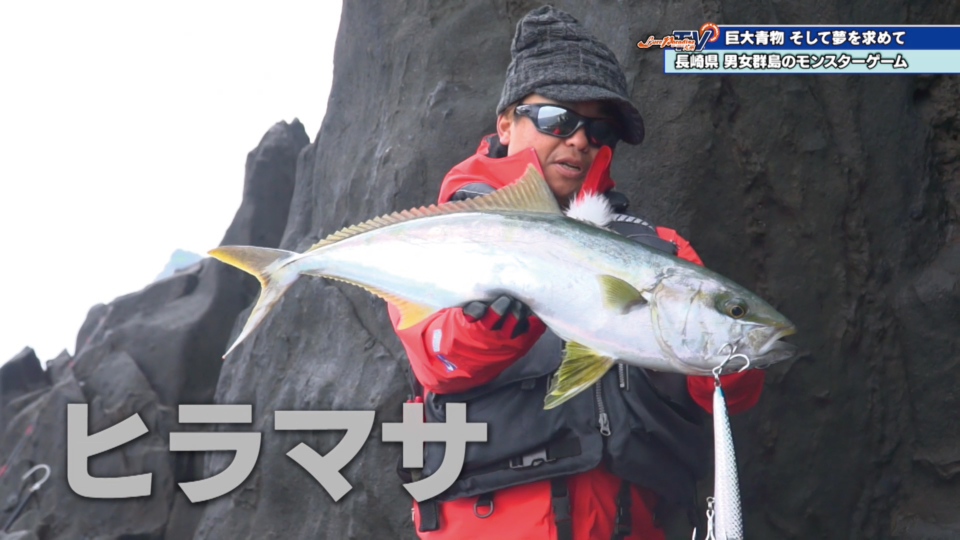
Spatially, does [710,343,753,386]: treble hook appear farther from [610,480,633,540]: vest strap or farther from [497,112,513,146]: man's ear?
[497,112,513,146]: man's ear

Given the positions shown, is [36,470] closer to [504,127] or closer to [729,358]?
[504,127]

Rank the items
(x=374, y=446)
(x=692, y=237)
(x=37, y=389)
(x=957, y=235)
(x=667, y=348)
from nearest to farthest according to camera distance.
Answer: (x=667, y=348)
(x=692, y=237)
(x=957, y=235)
(x=374, y=446)
(x=37, y=389)

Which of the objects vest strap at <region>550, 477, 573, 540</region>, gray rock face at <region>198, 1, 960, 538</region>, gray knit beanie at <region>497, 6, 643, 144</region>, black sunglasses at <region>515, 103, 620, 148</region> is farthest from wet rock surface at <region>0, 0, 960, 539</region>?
vest strap at <region>550, 477, 573, 540</region>

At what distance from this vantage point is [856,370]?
4852mm

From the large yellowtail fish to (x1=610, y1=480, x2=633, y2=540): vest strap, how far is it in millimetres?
712

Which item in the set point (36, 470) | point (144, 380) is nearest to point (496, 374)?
point (144, 380)

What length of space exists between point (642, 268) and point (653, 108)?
2772 mm

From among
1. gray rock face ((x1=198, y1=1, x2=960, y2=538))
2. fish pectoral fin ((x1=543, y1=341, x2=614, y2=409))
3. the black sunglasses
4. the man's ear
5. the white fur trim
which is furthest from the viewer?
gray rock face ((x1=198, y1=1, x2=960, y2=538))

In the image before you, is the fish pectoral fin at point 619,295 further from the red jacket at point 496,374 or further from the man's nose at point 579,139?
the man's nose at point 579,139

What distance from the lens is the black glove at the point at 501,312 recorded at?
228 cm

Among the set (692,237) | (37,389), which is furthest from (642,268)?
(37,389)

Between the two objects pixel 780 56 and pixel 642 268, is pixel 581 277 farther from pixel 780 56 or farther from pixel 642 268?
pixel 780 56

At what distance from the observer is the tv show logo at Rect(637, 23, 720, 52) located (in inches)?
186

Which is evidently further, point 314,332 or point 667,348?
point 314,332
